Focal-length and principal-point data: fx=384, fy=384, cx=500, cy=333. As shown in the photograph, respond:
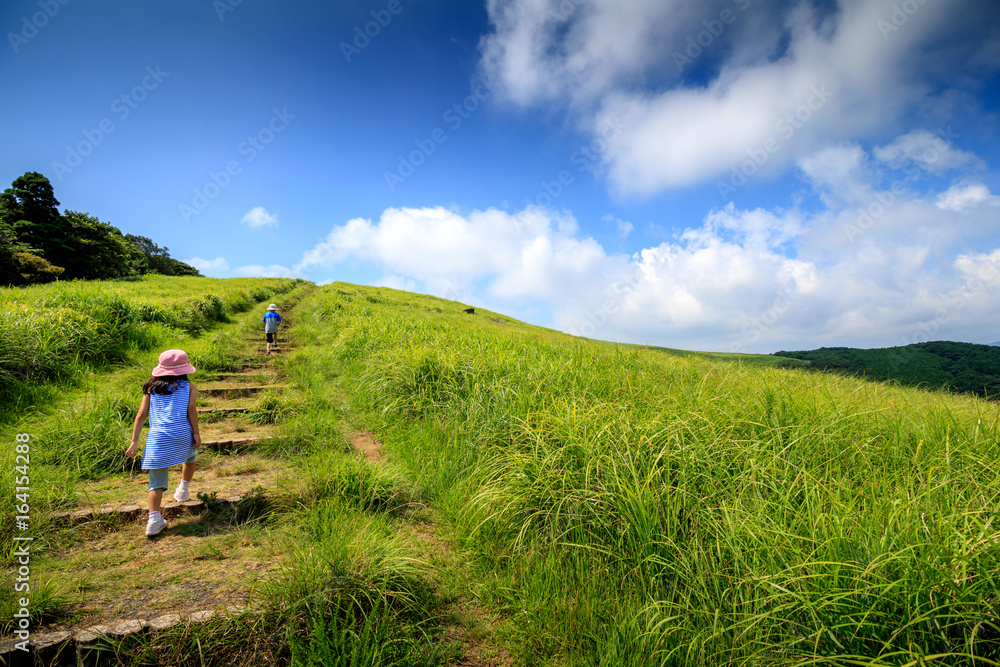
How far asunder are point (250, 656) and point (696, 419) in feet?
12.7

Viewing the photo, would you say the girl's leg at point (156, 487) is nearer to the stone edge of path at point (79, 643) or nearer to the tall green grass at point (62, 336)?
the stone edge of path at point (79, 643)

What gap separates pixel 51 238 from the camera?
31250 millimetres

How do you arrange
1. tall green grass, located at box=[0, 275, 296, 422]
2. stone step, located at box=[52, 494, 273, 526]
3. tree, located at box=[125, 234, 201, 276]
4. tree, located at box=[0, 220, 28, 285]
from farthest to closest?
1. tree, located at box=[125, 234, 201, 276]
2. tree, located at box=[0, 220, 28, 285]
3. tall green grass, located at box=[0, 275, 296, 422]
4. stone step, located at box=[52, 494, 273, 526]

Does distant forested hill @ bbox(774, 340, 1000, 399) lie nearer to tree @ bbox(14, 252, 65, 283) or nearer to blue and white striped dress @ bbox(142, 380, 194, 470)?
blue and white striped dress @ bbox(142, 380, 194, 470)

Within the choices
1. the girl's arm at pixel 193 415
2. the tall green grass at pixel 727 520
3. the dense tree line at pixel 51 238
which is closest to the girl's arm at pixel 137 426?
the girl's arm at pixel 193 415

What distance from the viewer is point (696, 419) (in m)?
3.80

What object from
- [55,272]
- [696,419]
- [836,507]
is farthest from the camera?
[55,272]

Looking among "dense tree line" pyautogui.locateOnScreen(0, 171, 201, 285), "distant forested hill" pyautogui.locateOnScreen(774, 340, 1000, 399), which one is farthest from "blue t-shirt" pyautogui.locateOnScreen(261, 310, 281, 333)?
"dense tree line" pyautogui.locateOnScreen(0, 171, 201, 285)

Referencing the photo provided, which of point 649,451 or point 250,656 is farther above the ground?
point 649,451

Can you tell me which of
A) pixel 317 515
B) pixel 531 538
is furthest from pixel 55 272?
pixel 531 538

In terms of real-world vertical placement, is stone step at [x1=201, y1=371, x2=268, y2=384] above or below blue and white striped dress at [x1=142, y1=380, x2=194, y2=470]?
above

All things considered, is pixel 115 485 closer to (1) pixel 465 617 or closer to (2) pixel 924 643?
(1) pixel 465 617

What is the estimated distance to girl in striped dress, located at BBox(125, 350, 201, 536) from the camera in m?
3.71

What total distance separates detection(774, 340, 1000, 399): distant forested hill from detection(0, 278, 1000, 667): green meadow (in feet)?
4.38
